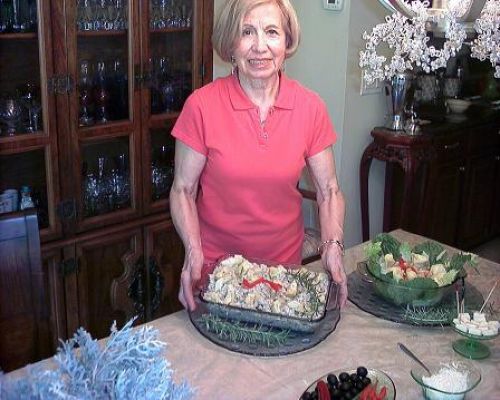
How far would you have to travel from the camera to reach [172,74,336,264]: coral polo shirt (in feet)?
5.85

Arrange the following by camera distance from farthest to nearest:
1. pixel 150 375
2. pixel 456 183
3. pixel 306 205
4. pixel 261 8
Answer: pixel 456 183 < pixel 306 205 < pixel 261 8 < pixel 150 375

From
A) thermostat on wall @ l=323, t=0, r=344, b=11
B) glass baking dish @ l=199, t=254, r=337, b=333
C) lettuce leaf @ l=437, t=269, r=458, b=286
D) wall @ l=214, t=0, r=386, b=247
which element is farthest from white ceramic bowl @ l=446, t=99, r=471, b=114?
glass baking dish @ l=199, t=254, r=337, b=333

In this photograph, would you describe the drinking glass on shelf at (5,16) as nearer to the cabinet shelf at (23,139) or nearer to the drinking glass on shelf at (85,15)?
the drinking glass on shelf at (85,15)

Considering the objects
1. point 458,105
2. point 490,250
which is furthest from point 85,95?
point 490,250

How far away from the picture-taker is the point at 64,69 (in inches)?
91.4

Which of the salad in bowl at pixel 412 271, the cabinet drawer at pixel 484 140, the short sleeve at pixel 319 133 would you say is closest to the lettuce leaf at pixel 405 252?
the salad in bowl at pixel 412 271

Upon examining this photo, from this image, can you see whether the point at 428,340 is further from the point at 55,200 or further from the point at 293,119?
the point at 55,200

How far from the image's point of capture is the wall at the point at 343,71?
121 inches

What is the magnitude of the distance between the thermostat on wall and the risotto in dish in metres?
1.78

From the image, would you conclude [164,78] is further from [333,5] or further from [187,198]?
[187,198]

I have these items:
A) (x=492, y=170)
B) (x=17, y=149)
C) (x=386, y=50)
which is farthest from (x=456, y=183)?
(x=17, y=149)

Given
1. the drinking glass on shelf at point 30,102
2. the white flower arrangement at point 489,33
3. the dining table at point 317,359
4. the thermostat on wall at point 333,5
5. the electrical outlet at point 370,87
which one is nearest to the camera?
the dining table at point 317,359

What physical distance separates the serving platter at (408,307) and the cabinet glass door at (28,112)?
3.99 feet

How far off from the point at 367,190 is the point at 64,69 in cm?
167
